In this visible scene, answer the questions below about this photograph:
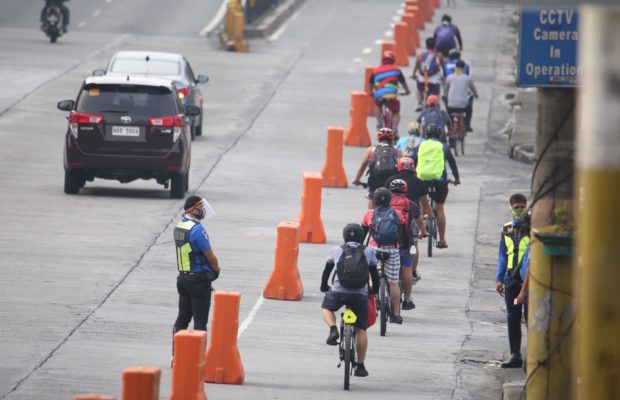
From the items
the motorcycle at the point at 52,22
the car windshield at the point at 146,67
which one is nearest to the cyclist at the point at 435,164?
the car windshield at the point at 146,67

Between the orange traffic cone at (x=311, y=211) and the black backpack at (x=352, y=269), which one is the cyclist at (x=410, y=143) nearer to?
the orange traffic cone at (x=311, y=211)

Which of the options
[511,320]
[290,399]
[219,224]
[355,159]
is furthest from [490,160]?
[290,399]

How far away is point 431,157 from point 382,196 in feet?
13.7

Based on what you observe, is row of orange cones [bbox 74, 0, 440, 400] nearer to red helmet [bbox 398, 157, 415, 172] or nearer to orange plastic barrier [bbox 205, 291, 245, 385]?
orange plastic barrier [bbox 205, 291, 245, 385]

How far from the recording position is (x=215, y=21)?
164 ft

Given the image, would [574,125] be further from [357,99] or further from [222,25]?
[222,25]

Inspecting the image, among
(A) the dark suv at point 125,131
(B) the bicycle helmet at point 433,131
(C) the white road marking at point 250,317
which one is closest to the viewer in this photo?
(C) the white road marking at point 250,317

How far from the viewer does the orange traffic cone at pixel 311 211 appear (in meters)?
22.6

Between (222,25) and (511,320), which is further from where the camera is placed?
(222,25)

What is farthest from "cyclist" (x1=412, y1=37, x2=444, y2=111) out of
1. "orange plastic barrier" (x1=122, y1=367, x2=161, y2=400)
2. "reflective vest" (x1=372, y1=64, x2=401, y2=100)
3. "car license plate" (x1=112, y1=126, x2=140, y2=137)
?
"orange plastic barrier" (x1=122, y1=367, x2=161, y2=400)

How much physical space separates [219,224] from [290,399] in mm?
9874

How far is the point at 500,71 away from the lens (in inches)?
1670

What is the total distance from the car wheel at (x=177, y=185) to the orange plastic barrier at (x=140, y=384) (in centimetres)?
1453

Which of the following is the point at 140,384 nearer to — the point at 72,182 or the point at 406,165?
the point at 406,165
